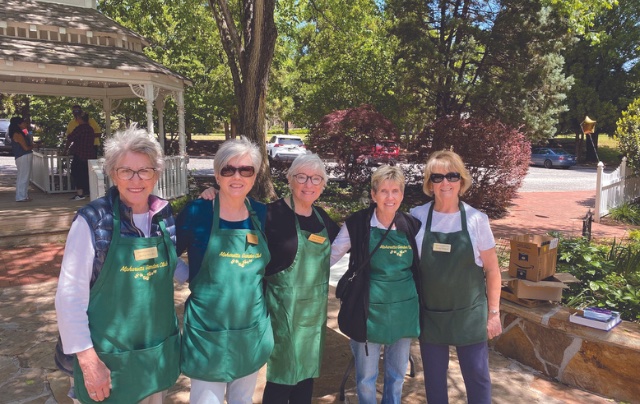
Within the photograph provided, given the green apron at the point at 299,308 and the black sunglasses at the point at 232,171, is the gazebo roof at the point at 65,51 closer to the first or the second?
the black sunglasses at the point at 232,171

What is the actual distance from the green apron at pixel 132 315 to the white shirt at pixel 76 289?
4cm

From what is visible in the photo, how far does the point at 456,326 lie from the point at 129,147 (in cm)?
196

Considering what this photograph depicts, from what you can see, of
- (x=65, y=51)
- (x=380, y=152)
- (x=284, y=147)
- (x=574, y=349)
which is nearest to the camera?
(x=574, y=349)

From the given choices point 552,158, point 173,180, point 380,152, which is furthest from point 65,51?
point 552,158

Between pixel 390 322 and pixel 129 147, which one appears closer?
pixel 129 147

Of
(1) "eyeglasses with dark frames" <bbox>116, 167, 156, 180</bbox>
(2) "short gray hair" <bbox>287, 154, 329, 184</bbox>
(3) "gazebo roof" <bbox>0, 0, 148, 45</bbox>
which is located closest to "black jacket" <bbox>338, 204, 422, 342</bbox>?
(2) "short gray hair" <bbox>287, 154, 329, 184</bbox>

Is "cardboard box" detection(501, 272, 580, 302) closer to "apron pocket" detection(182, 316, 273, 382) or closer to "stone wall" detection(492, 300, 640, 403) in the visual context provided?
"stone wall" detection(492, 300, 640, 403)

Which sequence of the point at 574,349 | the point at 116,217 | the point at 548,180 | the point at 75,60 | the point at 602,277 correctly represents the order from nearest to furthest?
the point at 116,217, the point at 574,349, the point at 602,277, the point at 75,60, the point at 548,180

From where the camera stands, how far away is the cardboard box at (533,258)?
13.0 ft

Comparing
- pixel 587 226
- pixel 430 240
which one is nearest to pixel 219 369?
pixel 430 240

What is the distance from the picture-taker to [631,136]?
12320 millimetres

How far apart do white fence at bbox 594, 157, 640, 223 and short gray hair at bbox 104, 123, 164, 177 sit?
11179 millimetres

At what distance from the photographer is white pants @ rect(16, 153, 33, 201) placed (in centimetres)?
924

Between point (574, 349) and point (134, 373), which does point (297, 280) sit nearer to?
point (134, 373)
